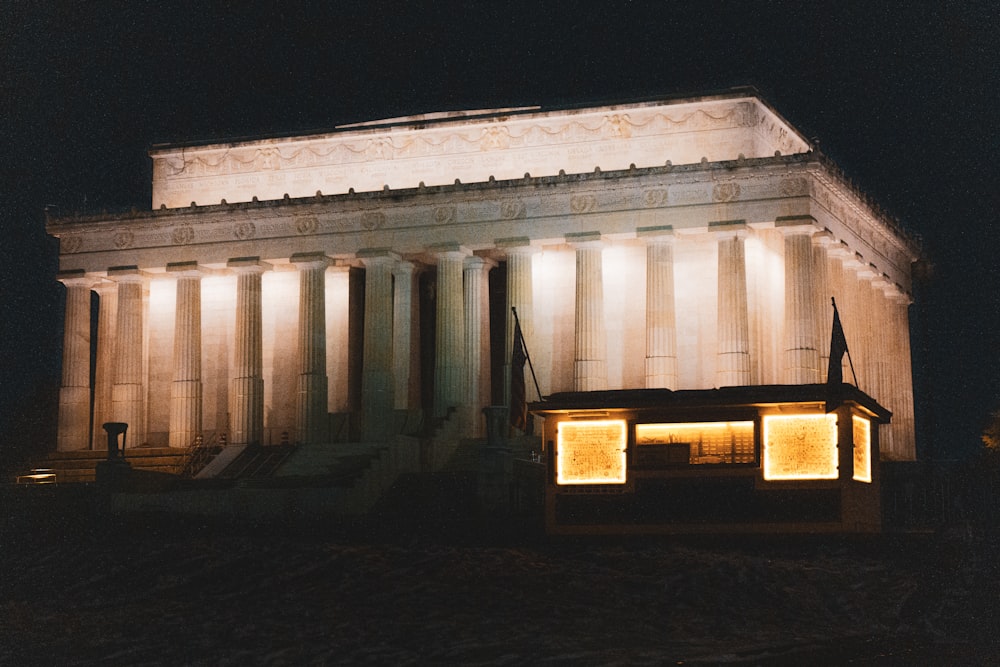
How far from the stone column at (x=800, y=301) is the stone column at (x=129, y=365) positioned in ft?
92.0

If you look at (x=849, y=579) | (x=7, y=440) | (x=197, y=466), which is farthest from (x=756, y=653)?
(x=7, y=440)

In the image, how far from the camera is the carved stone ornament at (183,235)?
63.9 m

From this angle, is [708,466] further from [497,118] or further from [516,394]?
[497,118]

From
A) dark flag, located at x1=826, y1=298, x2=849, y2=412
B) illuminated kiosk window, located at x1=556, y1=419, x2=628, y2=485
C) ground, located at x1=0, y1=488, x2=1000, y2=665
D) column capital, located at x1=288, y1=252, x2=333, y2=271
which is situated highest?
column capital, located at x1=288, y1=252, x2=333, y2=271

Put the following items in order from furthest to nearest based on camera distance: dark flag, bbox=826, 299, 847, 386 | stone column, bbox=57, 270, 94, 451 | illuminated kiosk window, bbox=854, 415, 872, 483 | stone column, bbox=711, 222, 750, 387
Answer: stone column, bbox=57, 270, 94, 451, stone column, bbox=711, 222, 750, 387, dark flag, bbox=826, 299, 847, 386, illuminated kiosk window, bbox=854, 415, 872, 483

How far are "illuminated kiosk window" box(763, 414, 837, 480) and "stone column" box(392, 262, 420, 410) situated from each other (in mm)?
26046

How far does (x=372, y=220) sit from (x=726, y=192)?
1497 centimetres

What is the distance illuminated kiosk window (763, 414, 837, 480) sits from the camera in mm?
37531

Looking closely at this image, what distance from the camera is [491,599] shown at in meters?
31.3

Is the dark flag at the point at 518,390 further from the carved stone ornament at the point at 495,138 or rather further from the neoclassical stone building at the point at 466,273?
the carved stone ornament at the point at 495,138

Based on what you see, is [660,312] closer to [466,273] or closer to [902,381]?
[466,273]

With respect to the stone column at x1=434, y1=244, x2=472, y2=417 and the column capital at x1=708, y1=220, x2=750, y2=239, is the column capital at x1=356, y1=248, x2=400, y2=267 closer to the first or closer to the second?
the stone column at x1=434, y1=244, x2=472, y2=417

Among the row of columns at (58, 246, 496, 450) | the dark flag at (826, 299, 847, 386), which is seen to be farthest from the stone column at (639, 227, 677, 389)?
the dark flag at (826, 299, 847, 386)

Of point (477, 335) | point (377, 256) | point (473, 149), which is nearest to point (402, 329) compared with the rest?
point (377, 256)
